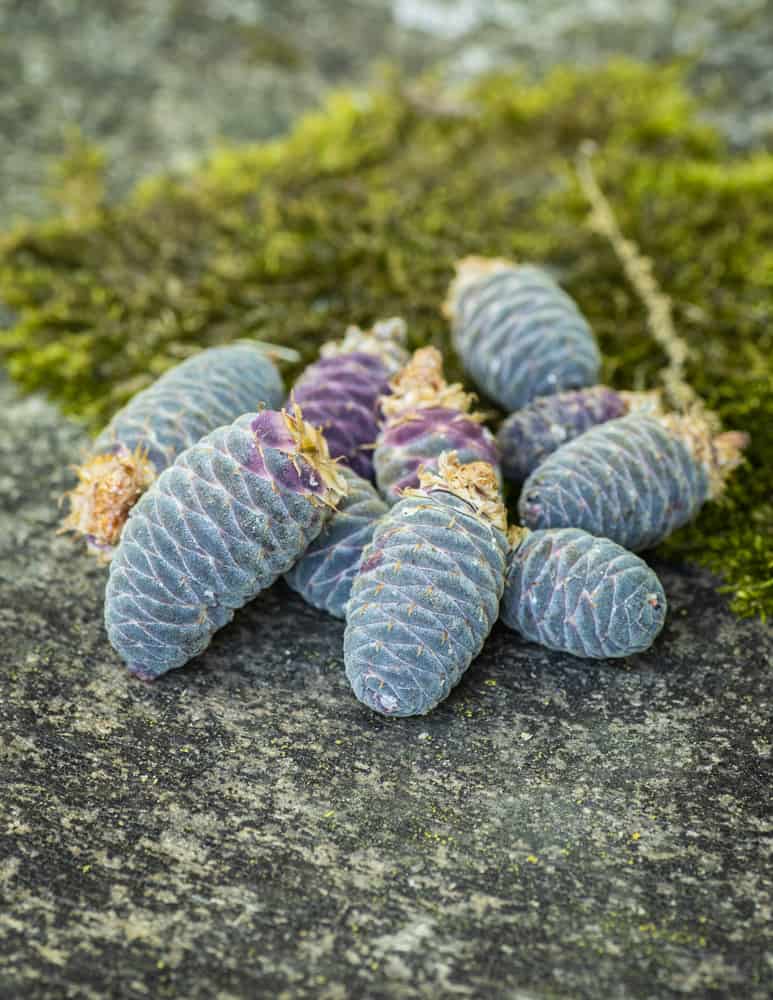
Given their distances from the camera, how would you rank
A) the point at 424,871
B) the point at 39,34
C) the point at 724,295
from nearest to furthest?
the point at 424,871
the point at 724,295
the point at 39,34

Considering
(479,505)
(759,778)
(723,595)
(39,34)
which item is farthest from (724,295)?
(39,34)

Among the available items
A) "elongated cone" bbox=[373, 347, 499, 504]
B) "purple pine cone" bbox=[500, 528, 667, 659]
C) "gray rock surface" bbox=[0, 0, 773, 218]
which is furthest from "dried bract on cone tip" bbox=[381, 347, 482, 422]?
"gray rock surface" bbox=[0, 0, 773, 218]

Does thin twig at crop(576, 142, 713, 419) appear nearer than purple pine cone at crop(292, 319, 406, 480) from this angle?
No

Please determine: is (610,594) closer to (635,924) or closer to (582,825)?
(582,825)

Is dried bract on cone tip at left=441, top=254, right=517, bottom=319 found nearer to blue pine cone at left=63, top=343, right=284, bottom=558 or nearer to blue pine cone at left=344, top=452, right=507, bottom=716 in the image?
blue pine cone at left=63, top=343, right=284, bottom=558

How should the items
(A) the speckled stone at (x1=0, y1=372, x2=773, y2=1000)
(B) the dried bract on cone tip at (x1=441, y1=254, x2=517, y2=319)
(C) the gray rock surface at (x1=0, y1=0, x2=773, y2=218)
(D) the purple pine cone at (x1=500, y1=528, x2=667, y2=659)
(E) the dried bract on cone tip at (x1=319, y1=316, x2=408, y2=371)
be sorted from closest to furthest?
(A) the speckled stone at (x1=0, y1=372, x2=773, y2=1000)
(D) the purple pine cone at (x1=500, y1=528, x2=667, y2=659)
(E) the dried bract on cone tip at (x1=319, y1=316, x2=408, y2=371)
(B) the dried bract on cone tip at (x1=441, y1=254, x2=517, y2=319)
(C) the gray rock surface at (x1=0, y1=0, x2=773, y2=218)

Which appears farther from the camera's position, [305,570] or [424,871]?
[305,570]

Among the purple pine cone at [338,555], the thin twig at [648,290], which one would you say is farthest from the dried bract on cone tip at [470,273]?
the purple pine cone at [338,555]
